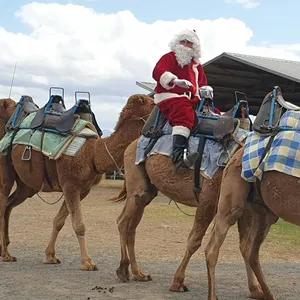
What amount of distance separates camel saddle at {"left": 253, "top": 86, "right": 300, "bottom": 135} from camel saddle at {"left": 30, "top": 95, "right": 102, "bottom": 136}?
3545 mm

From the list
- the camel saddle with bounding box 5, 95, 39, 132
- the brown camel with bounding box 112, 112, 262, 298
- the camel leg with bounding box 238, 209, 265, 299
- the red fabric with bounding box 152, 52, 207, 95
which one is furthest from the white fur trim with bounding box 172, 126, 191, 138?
the camel saddle with bounding box 5, 95, 39, 132

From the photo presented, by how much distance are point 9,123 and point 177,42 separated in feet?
10.9

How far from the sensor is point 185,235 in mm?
12758

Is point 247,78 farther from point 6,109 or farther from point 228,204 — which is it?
point 228,204

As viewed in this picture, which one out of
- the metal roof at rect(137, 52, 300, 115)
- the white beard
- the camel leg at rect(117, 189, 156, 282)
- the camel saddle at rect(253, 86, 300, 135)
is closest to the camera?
the camel saddle at rect(253, 86, 300, 135)

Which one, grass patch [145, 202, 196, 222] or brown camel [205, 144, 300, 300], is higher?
brown camel [205, 144, 300, 300]

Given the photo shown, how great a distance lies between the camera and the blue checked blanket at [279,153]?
5.47 m

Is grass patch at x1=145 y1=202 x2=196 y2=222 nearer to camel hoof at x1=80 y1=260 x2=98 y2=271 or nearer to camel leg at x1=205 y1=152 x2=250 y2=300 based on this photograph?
camel hoof at x1=80 y1=260 x2=98 y2=271

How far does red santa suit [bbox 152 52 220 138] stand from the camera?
23.5 ft

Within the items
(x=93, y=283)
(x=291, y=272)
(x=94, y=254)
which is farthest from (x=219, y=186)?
(x=94, y=254)

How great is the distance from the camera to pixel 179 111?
726 centimetres

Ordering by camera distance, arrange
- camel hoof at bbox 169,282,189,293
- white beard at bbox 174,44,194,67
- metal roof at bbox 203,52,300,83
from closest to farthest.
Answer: camel hoof at bbox 169,282,189,293, white beard at bbox 174,44,194,67, metal roof at bbox 203,52,300,83

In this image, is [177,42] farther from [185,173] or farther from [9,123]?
[9,123]

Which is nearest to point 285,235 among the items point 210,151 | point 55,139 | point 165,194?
point 55,139
